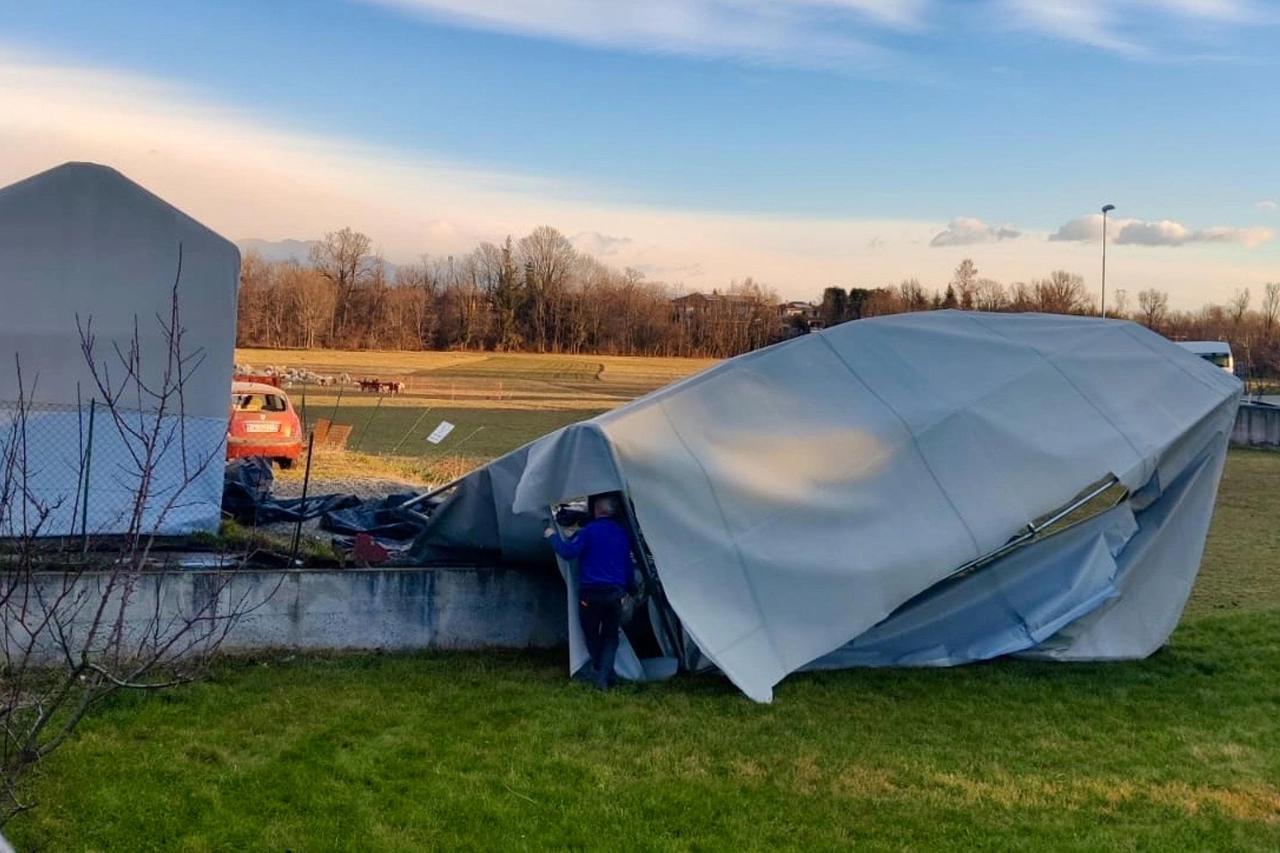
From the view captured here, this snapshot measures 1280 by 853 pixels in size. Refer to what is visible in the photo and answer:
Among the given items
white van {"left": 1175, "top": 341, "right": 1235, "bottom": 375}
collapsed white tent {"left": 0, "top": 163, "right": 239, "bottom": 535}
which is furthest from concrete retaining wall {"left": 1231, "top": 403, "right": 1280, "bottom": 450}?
collapsed white tent {"left": 0, "top": 163, "right": 239, "bottom": 535}

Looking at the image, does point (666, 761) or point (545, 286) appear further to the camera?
point (545, 286)

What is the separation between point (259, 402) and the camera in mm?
21641

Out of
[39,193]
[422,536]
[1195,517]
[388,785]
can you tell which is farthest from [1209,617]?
[39,193]

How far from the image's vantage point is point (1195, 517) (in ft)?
33.7

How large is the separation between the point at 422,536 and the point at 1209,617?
7.69 metres

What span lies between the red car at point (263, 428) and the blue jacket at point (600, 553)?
12980 mm

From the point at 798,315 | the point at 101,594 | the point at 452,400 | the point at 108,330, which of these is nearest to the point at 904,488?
the point at 101,594

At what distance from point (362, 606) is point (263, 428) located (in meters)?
12.4

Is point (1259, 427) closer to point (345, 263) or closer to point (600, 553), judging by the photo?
point (600, 553)

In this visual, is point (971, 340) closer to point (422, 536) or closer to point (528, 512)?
point (528, 512)

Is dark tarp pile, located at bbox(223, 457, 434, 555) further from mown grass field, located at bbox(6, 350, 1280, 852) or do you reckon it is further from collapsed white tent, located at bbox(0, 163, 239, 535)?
mown grass field, located at bbox(6, 350, 1280, 852)

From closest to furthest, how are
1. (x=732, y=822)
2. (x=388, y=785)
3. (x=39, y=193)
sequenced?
(x=732, y=822) < (x=388, y=785) < (x=39, y=193)

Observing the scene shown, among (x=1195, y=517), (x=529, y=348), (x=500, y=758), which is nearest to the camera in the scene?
(x=500, y=758)

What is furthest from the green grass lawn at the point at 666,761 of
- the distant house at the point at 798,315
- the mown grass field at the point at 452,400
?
the distant house at the point at 798,315
